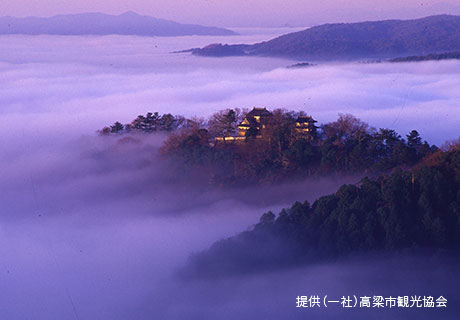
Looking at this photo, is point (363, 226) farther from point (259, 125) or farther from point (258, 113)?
point (258, 113)

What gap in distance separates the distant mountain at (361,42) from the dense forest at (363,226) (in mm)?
63558

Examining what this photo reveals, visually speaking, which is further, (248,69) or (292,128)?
(248,69)

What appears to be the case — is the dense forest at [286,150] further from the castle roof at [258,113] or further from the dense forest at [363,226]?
the dense forest at [363,226]

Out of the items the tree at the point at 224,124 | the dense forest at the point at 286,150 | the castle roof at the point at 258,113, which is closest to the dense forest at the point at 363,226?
the dense forest at the point at 286,150

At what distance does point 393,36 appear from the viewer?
83938 millimetres

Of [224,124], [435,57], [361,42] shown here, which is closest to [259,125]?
[224,124]

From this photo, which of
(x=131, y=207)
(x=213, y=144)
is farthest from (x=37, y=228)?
(x=213, y=144)

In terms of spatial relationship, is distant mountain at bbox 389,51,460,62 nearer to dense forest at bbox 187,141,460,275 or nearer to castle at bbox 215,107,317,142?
castle at bbox 215,107,317,142

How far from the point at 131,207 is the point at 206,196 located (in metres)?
4.23

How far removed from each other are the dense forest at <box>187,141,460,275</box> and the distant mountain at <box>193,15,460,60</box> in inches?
2502

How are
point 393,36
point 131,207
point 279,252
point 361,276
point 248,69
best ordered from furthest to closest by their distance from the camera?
point 393,36
point 248,69
point 131,207
point 279,252
point 361,276

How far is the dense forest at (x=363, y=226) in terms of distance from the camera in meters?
13.4

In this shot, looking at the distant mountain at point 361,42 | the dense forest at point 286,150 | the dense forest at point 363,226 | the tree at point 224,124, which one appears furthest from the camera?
the distant mountain at point 361,42

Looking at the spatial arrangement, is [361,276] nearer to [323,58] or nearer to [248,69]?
[248,69]
